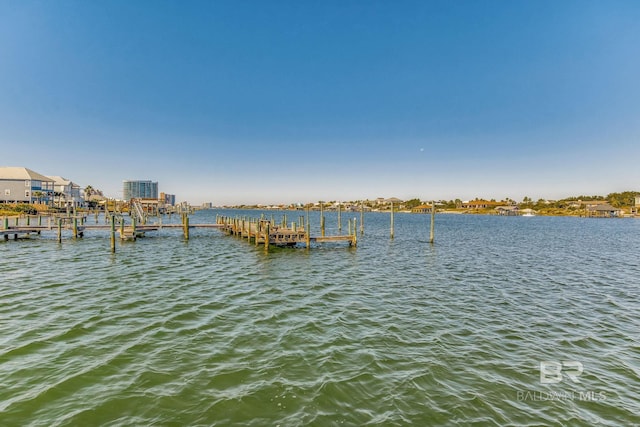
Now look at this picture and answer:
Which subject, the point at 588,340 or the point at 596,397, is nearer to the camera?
the point at 596,397

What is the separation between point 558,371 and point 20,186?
120763 millimetres

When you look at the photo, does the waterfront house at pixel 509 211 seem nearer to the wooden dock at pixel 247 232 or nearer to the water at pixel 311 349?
the wooden dock at pixel 247 232

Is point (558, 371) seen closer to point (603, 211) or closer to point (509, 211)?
point (603, 211)

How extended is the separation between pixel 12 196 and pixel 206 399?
115210 mm

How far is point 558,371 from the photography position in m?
8.45

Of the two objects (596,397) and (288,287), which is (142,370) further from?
(596,397)

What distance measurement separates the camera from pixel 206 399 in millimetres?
6879

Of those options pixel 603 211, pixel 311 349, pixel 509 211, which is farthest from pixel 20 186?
pixel 603 211

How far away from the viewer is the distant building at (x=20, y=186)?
84.2 meters

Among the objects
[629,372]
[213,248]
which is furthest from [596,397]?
[213,248]

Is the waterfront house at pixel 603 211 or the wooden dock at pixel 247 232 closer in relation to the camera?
the wooden dock at pixel 247 232

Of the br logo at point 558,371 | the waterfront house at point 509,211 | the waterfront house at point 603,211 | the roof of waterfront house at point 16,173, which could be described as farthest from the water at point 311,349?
the waterfront house at point 509,211

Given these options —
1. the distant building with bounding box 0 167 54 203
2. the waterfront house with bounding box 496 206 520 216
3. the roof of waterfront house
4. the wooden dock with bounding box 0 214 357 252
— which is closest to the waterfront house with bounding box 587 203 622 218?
the waterfront house with bounding box 496 206 520 216

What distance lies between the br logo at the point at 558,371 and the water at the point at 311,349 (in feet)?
0.20
